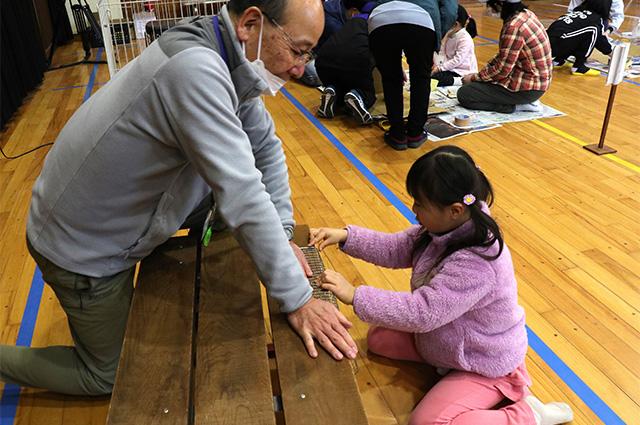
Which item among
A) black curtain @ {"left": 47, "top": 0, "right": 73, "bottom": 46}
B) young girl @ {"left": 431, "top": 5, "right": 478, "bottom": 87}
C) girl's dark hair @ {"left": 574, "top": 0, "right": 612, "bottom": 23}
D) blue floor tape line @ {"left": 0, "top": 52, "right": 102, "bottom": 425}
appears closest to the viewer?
blue floor tape line @ {"left": 0, "top": 52, "right": 102, "bottom": 425}

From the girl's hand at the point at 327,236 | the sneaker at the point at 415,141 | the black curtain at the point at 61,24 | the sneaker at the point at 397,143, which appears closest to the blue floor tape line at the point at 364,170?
the sneaker at the point at 397,143

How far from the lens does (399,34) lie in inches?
133

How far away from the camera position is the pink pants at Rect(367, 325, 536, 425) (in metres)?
1.41

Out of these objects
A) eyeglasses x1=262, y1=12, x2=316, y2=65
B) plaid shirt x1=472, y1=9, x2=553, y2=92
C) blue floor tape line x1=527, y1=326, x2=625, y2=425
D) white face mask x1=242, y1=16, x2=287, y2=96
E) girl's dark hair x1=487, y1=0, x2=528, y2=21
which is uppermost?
eyeglasses x1=262, y1=12, x2=316, y2=65

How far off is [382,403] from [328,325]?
1.70 ft

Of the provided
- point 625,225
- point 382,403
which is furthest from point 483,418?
point 625,225

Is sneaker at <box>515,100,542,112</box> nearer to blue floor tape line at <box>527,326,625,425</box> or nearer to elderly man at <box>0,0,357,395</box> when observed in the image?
blue floor tape line at <box>527,326,625,425</box>

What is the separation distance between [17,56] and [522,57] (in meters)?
4.50

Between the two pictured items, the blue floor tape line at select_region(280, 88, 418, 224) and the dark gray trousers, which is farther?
the dark gray trousers

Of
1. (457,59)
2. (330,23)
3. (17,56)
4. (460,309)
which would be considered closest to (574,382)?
(460,309)

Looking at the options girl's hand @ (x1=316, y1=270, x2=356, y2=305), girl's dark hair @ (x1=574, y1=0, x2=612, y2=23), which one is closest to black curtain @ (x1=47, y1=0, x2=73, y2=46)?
girl's dark hair @ (x1=574, y1=0, x2=612, y2=23)

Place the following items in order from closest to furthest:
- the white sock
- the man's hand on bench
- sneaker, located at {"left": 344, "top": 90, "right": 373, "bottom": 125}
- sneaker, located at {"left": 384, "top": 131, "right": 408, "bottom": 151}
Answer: the man's hand on bench
the white sock
sneaker, located at {"left": 384, "top": 131, "right": 408, "bottom": 151}
sneaker, located at {"left": 344, "top": 90, "right": 373, "bottom": 125}

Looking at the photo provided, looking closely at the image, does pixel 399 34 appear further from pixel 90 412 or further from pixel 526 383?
pixel 90 412

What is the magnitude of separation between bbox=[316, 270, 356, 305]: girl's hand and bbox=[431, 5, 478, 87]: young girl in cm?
404
